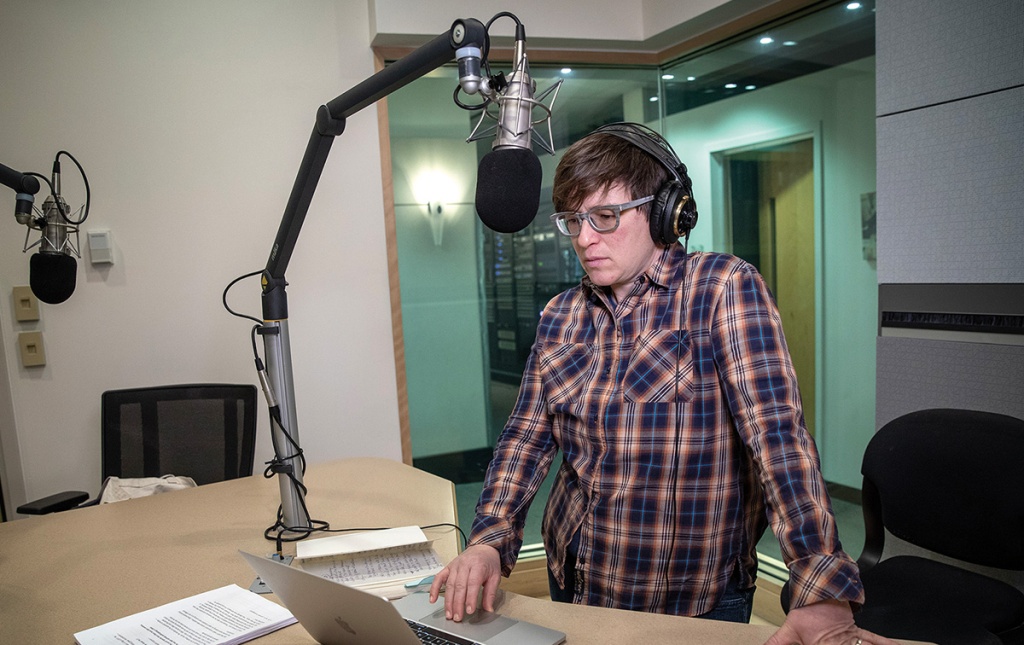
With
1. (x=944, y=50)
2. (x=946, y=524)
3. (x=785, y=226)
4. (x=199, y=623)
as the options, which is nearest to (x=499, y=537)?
(x=199, y=623)

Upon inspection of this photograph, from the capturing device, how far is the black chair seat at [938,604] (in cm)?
163

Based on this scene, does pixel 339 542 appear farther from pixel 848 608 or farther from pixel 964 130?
pixel 964 130

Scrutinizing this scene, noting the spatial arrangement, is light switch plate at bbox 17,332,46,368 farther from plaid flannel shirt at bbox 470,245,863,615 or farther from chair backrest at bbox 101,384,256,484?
plaid flannel shirt at bbox 470,245,863,615

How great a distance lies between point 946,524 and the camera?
188cm

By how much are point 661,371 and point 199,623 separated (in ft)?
2.93

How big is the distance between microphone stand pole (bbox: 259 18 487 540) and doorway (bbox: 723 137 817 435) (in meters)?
1.93

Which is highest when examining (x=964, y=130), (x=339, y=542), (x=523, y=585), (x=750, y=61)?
(x=750, y=61)

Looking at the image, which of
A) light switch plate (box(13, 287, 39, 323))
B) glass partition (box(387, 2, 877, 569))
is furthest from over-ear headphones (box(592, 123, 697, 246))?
light switch plate (box(13, 287, 39, 323))

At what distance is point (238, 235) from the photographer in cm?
303

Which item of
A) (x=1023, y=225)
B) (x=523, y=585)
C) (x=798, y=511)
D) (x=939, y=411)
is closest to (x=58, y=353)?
(x=523, y=585)

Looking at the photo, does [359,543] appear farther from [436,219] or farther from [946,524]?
[436,219]

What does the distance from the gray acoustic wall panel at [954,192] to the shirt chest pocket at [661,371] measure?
1187 millimetres

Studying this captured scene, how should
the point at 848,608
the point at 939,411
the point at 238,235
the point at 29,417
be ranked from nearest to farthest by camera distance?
the point at 848,608 < the point at 939,411 < the point at 29,417 < the point at 238,235

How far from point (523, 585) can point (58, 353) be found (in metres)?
2.18
